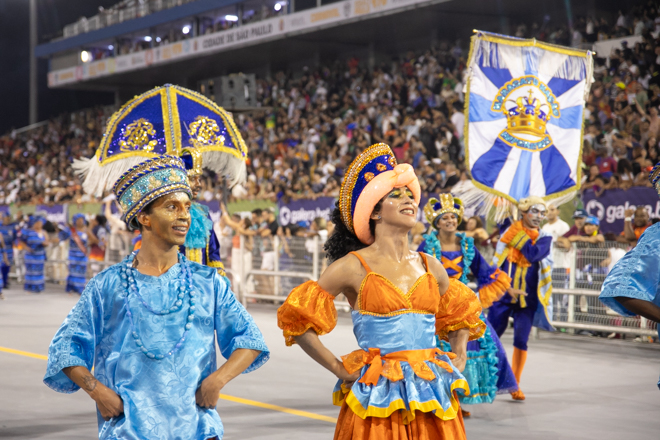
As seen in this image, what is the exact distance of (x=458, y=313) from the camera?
3635mm

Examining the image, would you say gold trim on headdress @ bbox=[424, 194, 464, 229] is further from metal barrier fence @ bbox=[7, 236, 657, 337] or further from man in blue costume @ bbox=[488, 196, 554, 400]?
metal barrier fence @ bbox=[7, 236, 657, 337]

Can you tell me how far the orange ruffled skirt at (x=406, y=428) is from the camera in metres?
3.29

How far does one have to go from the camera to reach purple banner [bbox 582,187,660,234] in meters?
10.6

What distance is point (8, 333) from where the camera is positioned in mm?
11227

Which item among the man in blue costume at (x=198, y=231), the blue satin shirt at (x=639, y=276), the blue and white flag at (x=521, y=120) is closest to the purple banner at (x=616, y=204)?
the blue and white flag at (x=521, y=120)

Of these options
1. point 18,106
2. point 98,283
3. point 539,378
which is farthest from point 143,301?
point 18,106

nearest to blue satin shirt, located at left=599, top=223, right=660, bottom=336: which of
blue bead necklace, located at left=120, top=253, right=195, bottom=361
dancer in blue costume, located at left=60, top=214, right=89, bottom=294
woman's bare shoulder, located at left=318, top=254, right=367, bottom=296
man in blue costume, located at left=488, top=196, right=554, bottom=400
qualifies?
woman's bare shoulder, located at left=318, top=254, right=367, bottom=296

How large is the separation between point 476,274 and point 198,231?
227 centimetres

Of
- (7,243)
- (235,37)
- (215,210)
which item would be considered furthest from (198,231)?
(235,37)

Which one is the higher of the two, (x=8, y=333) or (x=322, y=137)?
(x=322, y=137)

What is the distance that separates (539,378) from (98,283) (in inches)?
246

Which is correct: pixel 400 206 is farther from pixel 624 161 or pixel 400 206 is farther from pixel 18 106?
pixel 18 106

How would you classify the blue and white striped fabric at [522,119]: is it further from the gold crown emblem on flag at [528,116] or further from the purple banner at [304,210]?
the purple banner at [304,210]

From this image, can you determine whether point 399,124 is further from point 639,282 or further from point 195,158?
point 639,282
